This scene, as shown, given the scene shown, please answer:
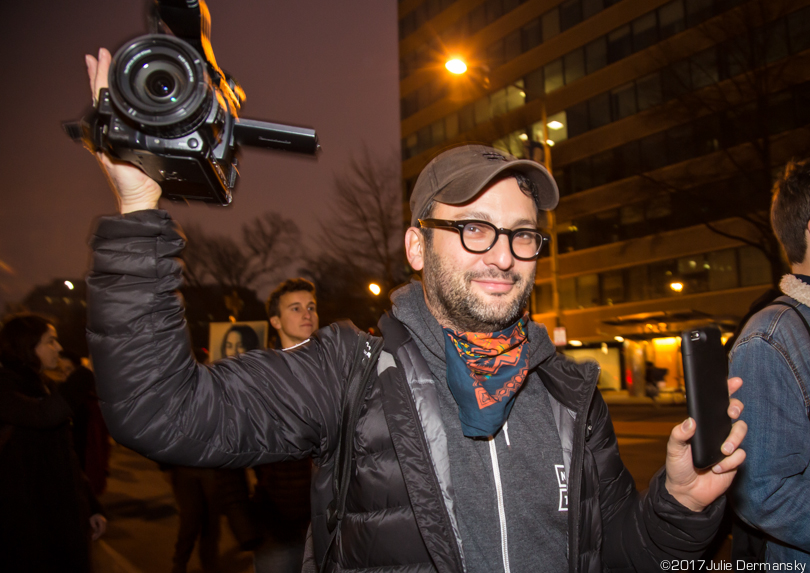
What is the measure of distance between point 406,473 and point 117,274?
3.23ft

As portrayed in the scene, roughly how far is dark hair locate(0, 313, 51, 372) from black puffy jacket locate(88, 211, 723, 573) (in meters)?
3.14

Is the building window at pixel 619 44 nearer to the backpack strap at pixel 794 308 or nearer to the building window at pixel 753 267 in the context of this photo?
the building window at pixel 753 267

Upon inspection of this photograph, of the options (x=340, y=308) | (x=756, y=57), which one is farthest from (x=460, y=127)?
(x=756, y=57)

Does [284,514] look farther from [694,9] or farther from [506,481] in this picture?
[694,9]

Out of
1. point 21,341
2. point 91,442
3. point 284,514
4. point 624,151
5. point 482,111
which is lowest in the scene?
point 284,514

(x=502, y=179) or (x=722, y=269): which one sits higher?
(x=722, y=269)

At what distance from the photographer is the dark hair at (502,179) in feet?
6.80

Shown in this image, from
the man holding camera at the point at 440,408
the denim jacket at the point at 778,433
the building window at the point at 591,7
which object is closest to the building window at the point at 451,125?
the building window at the point at 591,7

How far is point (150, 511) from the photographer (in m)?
8.49

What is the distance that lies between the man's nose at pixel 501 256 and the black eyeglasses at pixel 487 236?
0.6 inches

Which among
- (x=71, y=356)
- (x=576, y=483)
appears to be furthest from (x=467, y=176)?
(x=71, y=356)

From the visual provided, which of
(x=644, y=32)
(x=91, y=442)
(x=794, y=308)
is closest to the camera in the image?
(x=794, y=308)

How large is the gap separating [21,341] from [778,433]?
468 centimetres

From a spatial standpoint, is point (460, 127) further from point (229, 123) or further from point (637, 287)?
point (229, 123)
